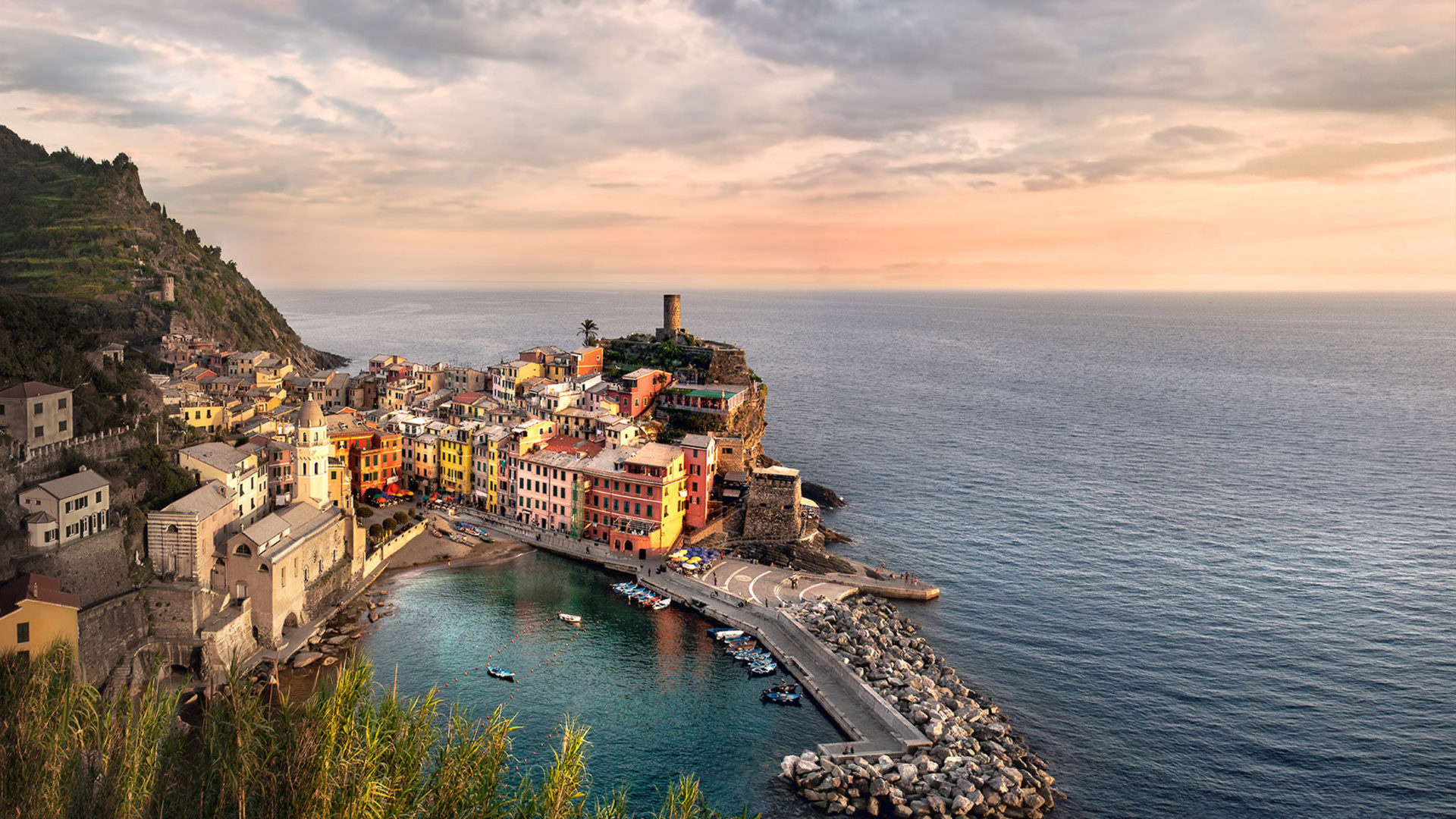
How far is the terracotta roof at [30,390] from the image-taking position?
42.8m

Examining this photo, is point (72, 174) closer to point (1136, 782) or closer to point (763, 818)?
point (763, 818)

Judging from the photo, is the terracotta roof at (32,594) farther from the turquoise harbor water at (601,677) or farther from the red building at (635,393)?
the red building at (635,393)

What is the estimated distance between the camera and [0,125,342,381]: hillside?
111688 millimetres

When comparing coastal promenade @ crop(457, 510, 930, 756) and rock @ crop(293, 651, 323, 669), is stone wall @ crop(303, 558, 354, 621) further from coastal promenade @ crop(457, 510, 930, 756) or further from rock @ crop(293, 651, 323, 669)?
coastal promenade @ crop(457, 510, 930, 756)

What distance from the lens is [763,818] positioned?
114ft

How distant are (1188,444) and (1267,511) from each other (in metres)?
29.7

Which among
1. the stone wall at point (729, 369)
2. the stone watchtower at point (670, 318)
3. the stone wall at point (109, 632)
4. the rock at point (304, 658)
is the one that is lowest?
the rock at point (304, 658)

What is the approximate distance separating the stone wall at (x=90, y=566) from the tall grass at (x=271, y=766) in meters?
17.0

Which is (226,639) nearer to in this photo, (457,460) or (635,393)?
(457,460)

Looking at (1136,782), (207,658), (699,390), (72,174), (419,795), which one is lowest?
(1136,782)

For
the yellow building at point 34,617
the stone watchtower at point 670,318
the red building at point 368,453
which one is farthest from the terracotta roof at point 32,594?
the stone watchtower at point 670,318

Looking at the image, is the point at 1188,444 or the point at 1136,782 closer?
the point at 1136,782

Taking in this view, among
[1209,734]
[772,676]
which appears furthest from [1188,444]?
[772,676]

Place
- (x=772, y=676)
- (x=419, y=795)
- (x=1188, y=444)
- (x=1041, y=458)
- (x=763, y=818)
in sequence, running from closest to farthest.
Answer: (x=419, y=795) < (x=763, y=818) < (x=772, y=676) < (x=1041, y=458) < (x=1188, y=444)
